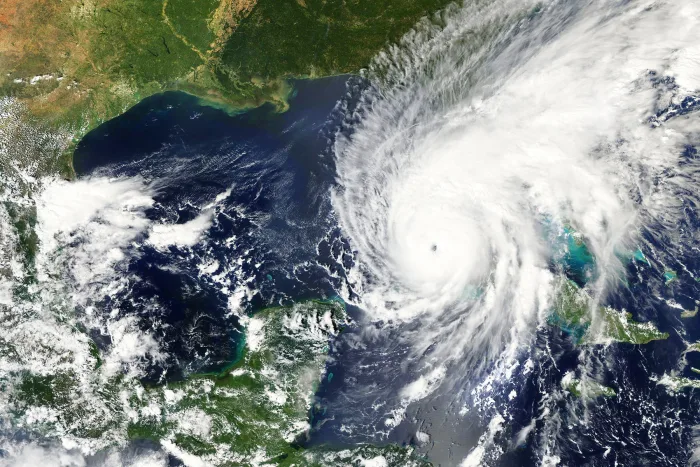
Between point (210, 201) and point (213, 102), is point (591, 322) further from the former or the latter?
point (213, 102)

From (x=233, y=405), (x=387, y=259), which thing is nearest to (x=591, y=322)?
(x=387, y=259)

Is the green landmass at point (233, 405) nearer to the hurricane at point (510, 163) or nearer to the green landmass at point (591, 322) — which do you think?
the hurricane at point (510, 163)

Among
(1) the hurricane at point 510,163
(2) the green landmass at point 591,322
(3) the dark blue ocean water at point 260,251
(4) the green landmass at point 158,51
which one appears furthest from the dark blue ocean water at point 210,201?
(2) the green landmass at point 591,322

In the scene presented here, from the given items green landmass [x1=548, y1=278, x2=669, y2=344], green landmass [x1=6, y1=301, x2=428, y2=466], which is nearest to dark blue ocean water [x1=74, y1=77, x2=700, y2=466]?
green landmass [x1=6, y1=301, x2=428, y2=466]

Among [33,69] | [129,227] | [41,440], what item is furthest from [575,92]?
[41,440]

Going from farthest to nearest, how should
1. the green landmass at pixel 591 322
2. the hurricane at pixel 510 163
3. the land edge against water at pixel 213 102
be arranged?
the land edge against water at pixel 213 102 → the green landmass at pixel 591 322 → the hurricane at pixel 510 163

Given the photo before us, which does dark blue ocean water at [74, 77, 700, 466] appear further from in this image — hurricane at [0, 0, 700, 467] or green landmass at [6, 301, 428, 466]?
green landmass at [6, 301, 428, 466]
